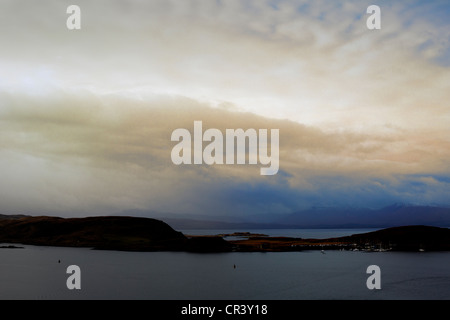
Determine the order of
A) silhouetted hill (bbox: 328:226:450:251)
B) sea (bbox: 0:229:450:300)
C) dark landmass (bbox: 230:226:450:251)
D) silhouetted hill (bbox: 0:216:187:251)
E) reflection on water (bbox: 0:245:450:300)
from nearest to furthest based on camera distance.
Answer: sea (bbox: 0:229:450:300) < reflection on water (bbox: 0:245:450:300) < silhouetted hill (bbox: 0:216:187:251) < dark landmass (bbox: 230:226:450:251) < silhouetted hill (bbox: 328:226:450:251)

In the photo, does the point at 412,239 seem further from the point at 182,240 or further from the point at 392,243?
the point at 182,240

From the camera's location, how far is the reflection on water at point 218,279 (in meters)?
70.8

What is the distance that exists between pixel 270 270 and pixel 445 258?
76393mm

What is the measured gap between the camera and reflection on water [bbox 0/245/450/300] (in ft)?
232

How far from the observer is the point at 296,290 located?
74688mm

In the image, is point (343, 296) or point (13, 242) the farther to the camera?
point (13, 242)

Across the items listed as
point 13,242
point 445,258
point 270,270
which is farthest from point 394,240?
point 13,242

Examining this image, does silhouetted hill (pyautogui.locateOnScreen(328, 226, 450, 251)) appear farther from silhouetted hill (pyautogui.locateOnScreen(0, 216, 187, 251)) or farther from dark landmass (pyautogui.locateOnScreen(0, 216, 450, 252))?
silhouetted hill (pyautogui.locateOnScreen(0, 216, 187, 251))

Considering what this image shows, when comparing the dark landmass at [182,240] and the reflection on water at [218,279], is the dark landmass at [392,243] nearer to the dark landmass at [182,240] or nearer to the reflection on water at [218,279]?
the dark landmass at [182,240]

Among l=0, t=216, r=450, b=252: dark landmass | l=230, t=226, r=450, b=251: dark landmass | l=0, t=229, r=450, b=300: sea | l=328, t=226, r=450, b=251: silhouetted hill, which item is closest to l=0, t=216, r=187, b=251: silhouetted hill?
l=0, t=216, r=450, b=252: dark landmass

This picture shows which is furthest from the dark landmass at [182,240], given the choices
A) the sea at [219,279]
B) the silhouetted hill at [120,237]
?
the sea at [219,279]

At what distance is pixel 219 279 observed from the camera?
288 feet
